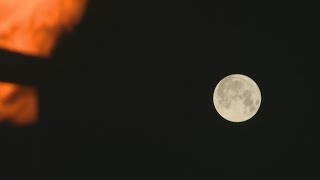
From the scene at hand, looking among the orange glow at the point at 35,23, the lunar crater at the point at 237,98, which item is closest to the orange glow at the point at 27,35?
the orange glow at the point at 35,23

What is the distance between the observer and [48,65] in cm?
185

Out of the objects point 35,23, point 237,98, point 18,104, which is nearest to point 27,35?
point 35,23

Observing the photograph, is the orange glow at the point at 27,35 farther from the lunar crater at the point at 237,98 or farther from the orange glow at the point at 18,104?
the lunar crater at the point at 237,98

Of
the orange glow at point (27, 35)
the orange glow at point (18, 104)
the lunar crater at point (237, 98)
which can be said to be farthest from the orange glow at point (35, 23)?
the lunar crater at point (237, 98)

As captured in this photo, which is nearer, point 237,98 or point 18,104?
point 18,104

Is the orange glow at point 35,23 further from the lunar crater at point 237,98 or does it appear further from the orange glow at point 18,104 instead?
the lunar crater at point 237,98

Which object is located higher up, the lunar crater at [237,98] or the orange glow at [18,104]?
the lunar crater at [237,98]

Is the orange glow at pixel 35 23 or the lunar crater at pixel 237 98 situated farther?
the lunar crater at pixel 237 98

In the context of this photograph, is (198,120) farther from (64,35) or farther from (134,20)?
(64,35)

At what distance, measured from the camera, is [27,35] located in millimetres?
1762

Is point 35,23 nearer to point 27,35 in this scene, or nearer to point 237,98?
point 27,35

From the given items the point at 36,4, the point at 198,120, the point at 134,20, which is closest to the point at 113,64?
the point at 134,20

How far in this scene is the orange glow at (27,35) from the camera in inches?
66.6

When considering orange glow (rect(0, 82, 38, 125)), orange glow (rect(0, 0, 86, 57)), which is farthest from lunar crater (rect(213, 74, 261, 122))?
orange glow (rect(0, 82, 38, 125))
